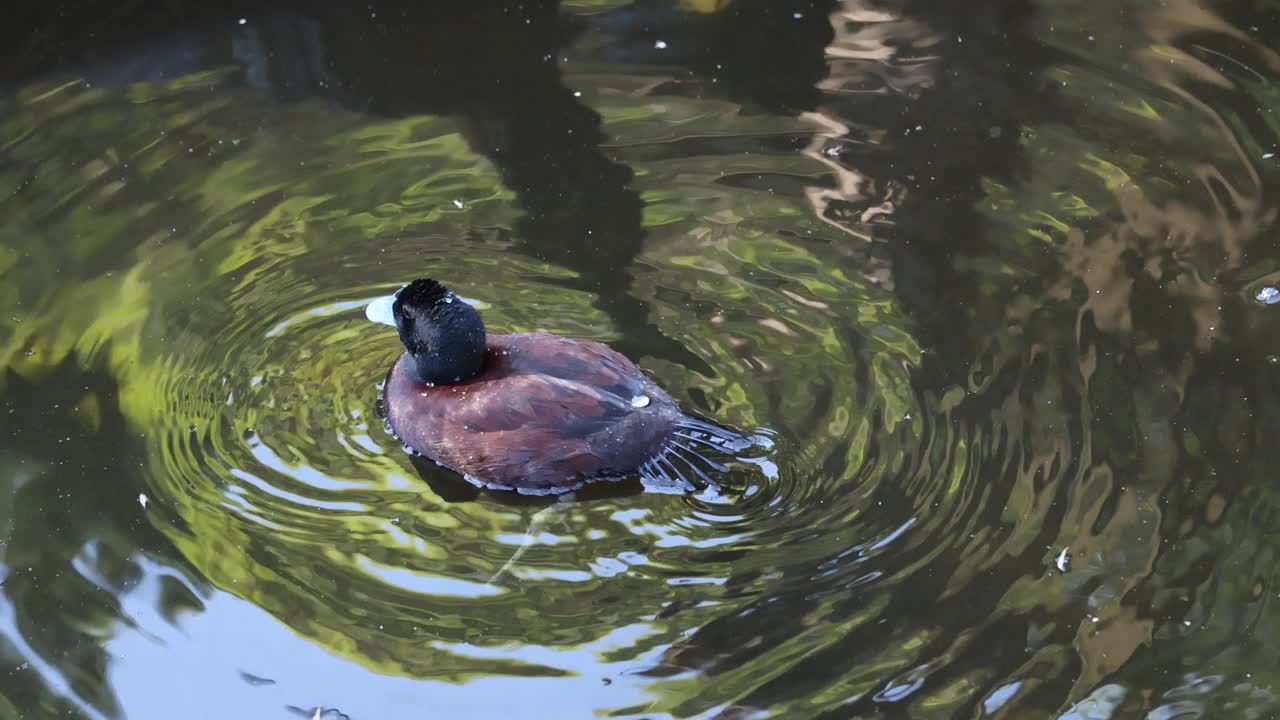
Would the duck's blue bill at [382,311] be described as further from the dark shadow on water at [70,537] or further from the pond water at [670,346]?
the dark shadow on water at [70,537]

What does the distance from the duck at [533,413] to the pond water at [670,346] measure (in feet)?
0.38

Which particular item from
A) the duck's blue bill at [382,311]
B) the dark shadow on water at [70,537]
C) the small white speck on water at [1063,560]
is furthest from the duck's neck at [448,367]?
the small white speck on water at [1063,560]

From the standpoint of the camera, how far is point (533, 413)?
15.5 ft

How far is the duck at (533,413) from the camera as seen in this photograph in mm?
4715

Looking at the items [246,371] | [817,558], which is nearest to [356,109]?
[246,371]

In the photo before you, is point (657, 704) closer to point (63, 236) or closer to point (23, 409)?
point (23, 409)

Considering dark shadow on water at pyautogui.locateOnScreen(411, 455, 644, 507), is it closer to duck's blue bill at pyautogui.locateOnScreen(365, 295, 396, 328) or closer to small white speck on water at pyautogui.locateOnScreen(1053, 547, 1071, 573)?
duck's blue bill at pyautogui.locateOnScreen(365, 295, 396, 328)

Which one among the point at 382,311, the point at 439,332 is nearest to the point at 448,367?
the point at 439,332

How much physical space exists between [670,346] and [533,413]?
0.85 meters

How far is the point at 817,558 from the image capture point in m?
4.36

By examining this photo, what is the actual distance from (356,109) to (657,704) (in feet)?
13.3

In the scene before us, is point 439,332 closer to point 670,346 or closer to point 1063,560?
point 670,346

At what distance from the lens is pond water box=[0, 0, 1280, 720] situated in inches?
163

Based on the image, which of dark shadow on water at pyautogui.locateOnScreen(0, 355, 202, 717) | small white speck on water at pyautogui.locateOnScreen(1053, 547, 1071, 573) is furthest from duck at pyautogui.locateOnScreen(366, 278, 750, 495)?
small white speck on water at pyautogui.locateOnScreen(1053, 547, 1071, 573)
